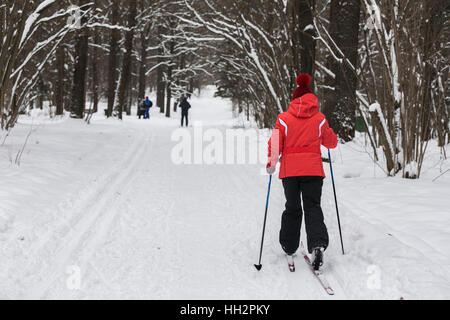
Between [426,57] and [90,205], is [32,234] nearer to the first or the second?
[90,205]

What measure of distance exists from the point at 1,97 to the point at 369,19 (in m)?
7.01

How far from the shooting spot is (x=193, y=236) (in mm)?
4887

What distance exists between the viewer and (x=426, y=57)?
6.12 m

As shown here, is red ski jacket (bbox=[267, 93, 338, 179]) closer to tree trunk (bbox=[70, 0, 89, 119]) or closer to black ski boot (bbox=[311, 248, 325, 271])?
black ski boot (bbox=[311, 248, 325, 271])

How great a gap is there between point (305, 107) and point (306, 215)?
3.68ft

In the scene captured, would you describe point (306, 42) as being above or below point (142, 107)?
above

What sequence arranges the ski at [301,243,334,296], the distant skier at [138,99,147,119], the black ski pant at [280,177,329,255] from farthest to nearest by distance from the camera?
the distant skier at [138,99,147,119]
the black ski pant at [280,177,329,255]
the ski at [301,243,334,296]

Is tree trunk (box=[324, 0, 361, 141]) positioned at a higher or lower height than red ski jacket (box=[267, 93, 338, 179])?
higher

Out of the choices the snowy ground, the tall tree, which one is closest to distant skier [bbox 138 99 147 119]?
the tall tree

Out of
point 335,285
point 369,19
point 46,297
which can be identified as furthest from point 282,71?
point 46,297

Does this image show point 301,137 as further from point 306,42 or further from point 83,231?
point 306,42

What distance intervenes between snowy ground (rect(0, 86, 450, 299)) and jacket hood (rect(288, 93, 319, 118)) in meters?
1.59

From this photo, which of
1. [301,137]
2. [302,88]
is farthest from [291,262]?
[302,88]

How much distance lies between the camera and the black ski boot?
3.92 m
